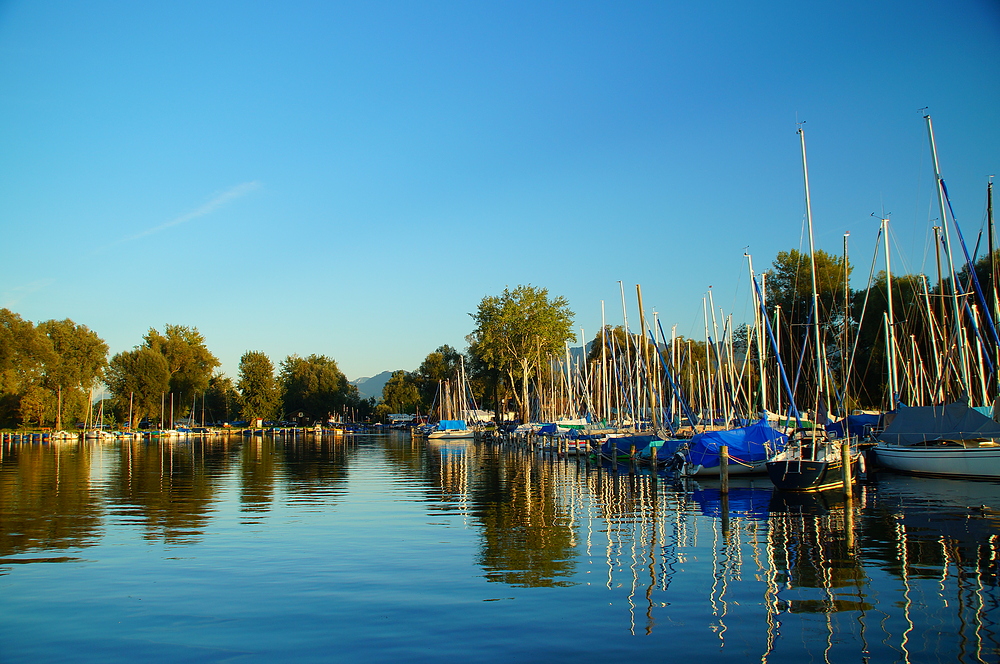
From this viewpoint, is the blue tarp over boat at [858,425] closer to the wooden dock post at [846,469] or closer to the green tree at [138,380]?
the wooden dock post at [846,469]

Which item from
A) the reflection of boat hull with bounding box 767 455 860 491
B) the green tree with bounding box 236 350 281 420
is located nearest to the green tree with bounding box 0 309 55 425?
the green tree with bounding box 236 350 281 420

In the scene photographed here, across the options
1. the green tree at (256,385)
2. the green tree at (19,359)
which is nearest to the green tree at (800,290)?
the green tree at (19,359)

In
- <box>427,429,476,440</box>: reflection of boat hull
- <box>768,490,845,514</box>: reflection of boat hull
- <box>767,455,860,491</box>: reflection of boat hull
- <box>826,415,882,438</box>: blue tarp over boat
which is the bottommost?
<box>427,429,476,440</box>: reflection of boat hull

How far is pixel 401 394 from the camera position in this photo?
513 feet

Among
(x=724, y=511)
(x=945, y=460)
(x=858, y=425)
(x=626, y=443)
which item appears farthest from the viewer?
(x=626, y=443)

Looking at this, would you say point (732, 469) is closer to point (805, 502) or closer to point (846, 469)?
point (846, 469)

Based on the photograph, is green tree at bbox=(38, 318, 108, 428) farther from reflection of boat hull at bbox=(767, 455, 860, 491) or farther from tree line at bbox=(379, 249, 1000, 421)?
reflection of boat hull at bbox=(767, 455, 860, 491)

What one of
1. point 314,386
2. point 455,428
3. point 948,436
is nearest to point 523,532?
point 948,436

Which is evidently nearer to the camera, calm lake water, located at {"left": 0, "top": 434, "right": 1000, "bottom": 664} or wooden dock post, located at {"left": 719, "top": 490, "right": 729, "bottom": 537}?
calm lake water, located at {"left": 0, "top": 434, "right": 1000, "bottom": 664}

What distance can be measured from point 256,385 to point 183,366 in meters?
15.2

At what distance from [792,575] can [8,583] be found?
1486 cm

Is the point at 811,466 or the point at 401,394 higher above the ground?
the point at 401,394

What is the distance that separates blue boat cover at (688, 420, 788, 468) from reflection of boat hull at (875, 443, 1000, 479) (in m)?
6.19

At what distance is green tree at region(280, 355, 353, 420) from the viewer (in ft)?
469
